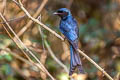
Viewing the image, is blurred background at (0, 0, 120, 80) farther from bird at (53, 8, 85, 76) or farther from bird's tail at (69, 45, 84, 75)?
bird's tail at (69, 45, 84, 75)

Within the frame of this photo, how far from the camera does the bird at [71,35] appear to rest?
17.2 feet

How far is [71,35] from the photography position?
5.65m

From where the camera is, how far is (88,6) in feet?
28.5

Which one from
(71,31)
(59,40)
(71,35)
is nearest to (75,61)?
(71,35)

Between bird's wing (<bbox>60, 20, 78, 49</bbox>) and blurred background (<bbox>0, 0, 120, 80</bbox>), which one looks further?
blurred background (<bbox>0, 0, 120, 80</bbox>)

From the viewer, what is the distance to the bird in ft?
17.2

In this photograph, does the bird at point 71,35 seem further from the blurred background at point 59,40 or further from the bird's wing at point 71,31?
the blurred background at point 59,40

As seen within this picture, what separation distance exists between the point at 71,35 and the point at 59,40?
2054mm

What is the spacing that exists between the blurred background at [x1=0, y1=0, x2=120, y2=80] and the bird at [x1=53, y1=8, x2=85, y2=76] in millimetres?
473

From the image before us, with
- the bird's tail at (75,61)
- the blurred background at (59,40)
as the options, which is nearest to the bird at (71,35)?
the bird's tail at (75,61)

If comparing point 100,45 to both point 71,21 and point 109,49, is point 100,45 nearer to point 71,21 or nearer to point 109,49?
point 109,49

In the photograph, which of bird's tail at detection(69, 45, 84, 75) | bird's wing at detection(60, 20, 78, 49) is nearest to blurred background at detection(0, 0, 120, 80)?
bird's wing at detection(60, 20, 78, 49)

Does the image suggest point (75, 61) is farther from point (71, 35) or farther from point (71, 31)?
point (71, 31)

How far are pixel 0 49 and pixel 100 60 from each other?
7.69 ft
